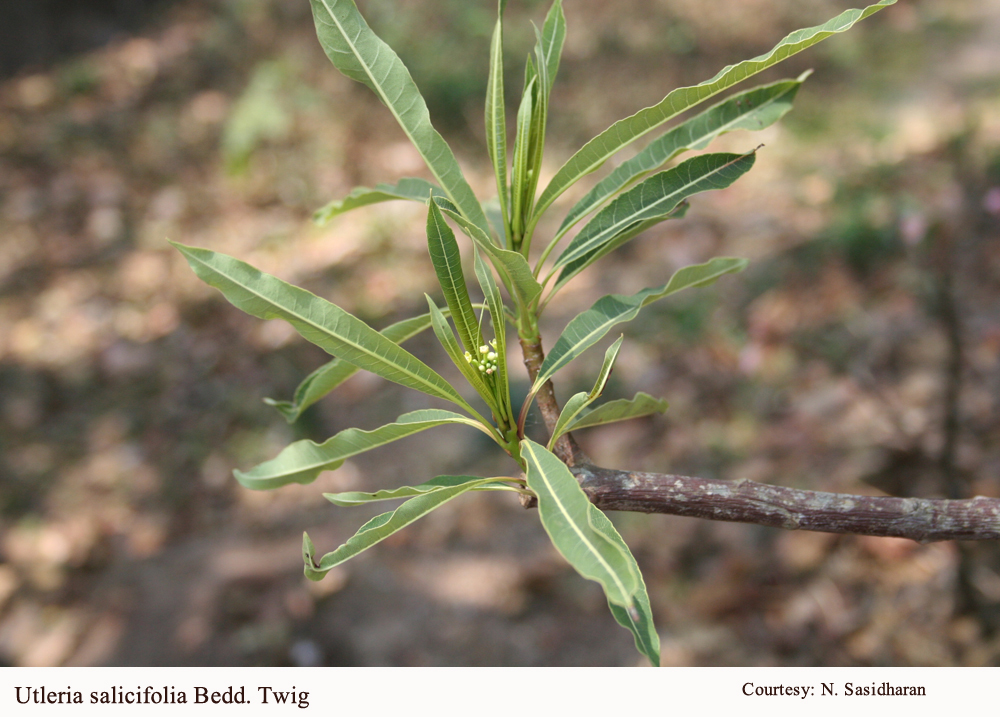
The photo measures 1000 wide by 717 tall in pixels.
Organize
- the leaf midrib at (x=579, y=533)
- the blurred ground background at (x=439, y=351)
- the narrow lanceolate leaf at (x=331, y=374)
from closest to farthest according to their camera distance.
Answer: the leaf midrib at (x=579, y=533) < the narrow lanceolate leaf at (x=331, y=374) < the blurred ground background at (x=439, y=351)

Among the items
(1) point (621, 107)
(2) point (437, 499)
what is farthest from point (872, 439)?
(1) point (621, 107)

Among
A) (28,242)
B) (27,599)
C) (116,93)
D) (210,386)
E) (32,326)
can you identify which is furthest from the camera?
(116,93)

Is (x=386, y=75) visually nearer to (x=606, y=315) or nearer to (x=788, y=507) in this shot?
(x=606, y=315)

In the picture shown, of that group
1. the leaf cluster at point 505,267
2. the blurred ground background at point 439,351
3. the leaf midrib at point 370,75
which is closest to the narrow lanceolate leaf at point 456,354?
the leaf cluster at point 505,267

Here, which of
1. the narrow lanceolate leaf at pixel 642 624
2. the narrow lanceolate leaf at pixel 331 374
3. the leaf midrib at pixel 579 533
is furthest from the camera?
the narrow lanceolate leaf at pixel 331 374

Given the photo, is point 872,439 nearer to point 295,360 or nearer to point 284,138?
point 295,360

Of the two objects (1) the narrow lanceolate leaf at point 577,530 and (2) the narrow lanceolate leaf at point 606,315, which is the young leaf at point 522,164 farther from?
(1) the narrow lanceolate leaf at point 577,530

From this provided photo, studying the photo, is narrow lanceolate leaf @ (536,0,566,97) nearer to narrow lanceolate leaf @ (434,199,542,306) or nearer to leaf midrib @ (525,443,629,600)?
narrow lanceolate leaf @ (434,199,542,306)

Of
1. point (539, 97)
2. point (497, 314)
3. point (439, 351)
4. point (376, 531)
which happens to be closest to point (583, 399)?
point (497, 314)

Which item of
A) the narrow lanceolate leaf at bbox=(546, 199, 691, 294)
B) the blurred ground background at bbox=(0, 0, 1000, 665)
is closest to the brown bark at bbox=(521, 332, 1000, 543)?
the narrow lanceolate leaf at bbox=(546, 199, 691, 294)
